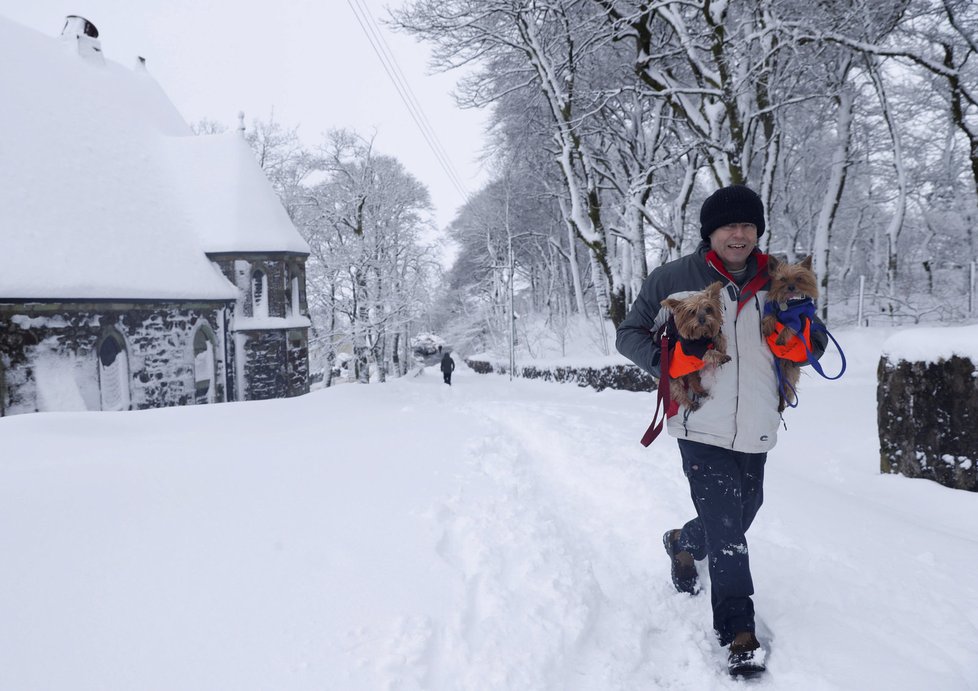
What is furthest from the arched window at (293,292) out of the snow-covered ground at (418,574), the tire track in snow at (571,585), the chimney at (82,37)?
the tire track in snow at (571,585)

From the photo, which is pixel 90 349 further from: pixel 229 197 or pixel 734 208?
pixel 734 208

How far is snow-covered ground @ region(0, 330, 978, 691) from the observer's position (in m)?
2.07

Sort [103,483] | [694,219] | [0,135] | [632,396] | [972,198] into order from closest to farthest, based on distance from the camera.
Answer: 1. [103,483]
2. [632,396]
3. [0,135]
4. [972,198]
5. [694,219]

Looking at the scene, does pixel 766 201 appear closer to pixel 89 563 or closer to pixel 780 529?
pixel 780 529

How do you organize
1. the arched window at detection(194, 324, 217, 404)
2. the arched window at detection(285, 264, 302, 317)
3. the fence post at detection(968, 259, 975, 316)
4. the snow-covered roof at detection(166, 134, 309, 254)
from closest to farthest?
the fence post at detection(968, 259, 975, 316)
the arched window at detection(194, 324, 217, 404)
the snow-covered roof at detection(166, 134, 309, 254)
the arched window at detection(285, 264, 302, 317)

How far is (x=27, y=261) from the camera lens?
11609 millimetres

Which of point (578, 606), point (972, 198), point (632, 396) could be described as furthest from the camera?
point (972, 198)

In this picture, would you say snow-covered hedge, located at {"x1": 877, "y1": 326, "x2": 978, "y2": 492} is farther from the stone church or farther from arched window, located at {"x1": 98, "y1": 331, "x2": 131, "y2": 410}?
arched window, located at {"x1": 98, "y1": 331, "x2": 131, "y2": 410}

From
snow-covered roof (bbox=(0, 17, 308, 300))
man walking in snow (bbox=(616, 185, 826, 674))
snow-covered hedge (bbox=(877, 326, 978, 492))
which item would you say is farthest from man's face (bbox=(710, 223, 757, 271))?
snow-covered roof (bbox=(0, 17, 308, 300))

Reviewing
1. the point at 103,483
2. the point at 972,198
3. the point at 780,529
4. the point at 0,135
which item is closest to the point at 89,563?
the point at 103,483

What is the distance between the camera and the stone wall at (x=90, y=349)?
11445 mm

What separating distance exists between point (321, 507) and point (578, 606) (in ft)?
6.06

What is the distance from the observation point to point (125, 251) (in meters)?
13.7

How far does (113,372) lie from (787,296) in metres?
15.4
